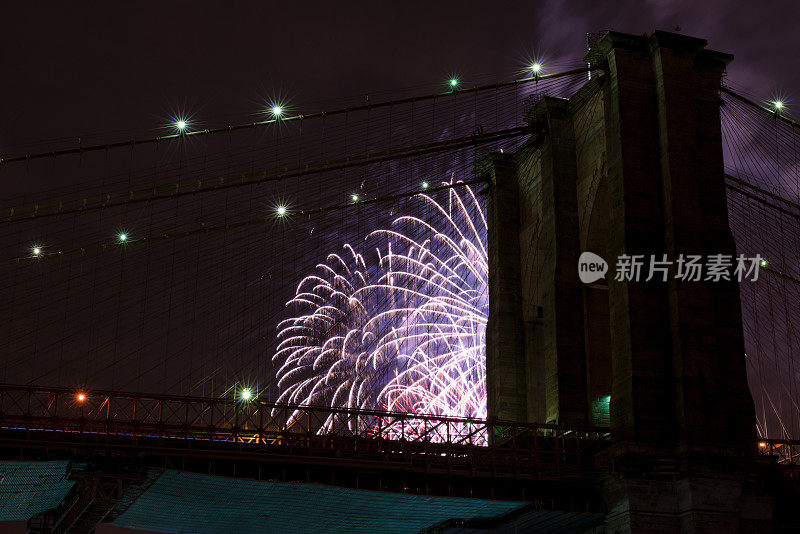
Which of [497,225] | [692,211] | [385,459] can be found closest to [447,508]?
[385,459]

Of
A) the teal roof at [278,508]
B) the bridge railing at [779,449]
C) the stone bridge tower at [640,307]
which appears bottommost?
the teal roof at [278,508]

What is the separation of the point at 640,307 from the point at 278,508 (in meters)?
16.8

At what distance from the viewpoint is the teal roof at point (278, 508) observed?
38.5 meters

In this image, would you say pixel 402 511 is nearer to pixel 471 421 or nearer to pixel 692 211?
pixel 471 421

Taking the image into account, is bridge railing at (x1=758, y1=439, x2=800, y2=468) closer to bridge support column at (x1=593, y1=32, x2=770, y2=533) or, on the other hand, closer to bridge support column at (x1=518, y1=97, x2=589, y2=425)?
bridge support column at (x1=593, y1=32, x2=770, y2=533)

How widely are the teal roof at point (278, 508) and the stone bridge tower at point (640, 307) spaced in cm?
634

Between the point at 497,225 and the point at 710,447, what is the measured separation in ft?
71.5

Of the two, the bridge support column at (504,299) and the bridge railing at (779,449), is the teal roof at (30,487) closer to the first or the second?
the bridge support column at (504,299)

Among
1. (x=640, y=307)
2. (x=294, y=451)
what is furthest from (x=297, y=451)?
(x=640, y=307)

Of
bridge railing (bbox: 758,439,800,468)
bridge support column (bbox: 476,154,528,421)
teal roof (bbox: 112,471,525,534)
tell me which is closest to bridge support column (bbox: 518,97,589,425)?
bridge support column (bbox: 476,154,528,421)

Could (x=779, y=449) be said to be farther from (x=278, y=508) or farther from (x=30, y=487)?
(x=30, y=487)

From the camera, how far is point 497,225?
56.2 meters

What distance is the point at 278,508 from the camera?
41500mm

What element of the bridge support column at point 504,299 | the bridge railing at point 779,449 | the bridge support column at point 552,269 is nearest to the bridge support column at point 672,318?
the bridge railing at point 779,449
